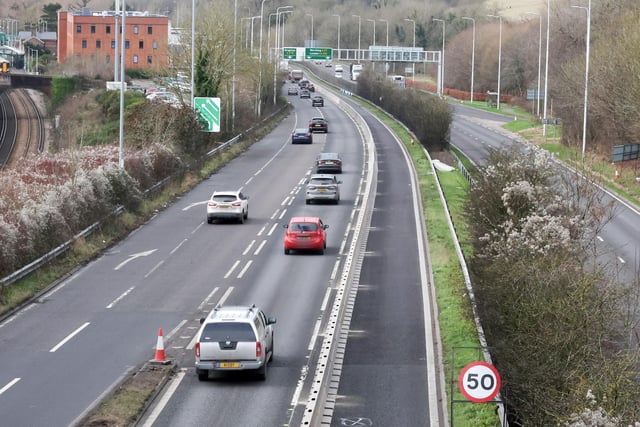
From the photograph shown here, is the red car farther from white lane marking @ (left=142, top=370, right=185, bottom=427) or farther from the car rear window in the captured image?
the car rear window

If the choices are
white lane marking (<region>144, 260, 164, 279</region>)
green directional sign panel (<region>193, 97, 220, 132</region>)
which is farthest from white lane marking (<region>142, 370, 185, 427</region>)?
green directional sign panel (<region>193, 97, 220, 132</region>)

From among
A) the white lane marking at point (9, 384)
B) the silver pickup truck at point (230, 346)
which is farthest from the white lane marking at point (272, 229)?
the white lane marking at point (9, 384)

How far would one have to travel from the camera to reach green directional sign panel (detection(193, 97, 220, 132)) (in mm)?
67250

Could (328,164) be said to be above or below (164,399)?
above

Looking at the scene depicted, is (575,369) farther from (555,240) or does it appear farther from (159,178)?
(159,178)

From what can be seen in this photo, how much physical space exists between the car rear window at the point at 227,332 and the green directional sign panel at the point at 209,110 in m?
43.8

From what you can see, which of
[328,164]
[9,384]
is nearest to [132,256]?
[9,384]

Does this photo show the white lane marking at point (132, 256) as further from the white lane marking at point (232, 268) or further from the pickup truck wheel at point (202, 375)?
the pickup truck wheel at point (202, 375)

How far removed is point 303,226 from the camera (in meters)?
40.0

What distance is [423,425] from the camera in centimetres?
2166

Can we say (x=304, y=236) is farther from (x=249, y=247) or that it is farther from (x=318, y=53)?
(x=318, y=53)

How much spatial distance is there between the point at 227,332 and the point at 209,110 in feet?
146

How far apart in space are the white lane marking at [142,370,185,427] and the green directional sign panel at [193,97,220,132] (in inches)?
1695

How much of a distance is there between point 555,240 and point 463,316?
336 centimetres
